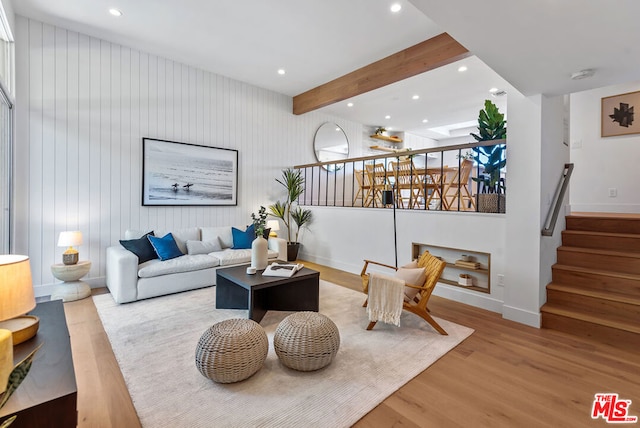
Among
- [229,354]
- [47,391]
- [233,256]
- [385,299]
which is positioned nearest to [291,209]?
[233,256]

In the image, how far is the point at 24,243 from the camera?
3654mm

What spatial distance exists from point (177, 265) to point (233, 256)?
0.77 meters

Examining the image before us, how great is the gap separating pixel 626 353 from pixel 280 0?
4.74 m

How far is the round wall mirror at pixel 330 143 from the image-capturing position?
693 centimetres

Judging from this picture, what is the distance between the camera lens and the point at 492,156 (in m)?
3.54

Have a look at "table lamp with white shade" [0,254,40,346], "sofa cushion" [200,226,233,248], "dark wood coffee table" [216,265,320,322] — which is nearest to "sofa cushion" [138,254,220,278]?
"sofa cushion" [200,226,233,248]

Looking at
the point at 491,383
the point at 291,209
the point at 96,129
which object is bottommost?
the point at 491,383

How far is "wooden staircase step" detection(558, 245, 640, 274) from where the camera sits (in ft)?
9.89

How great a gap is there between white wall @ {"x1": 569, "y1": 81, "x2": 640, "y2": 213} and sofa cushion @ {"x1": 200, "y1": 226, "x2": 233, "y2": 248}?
598cm

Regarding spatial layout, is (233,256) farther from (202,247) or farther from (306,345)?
(306,345)

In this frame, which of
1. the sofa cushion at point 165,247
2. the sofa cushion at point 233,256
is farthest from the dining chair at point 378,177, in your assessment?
the sofa cushion at point 165,247

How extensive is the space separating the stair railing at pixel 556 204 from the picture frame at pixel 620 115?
6.41ft

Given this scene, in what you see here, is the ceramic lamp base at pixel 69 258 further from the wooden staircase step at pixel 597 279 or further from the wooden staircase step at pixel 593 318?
the wooden staircase step at pixel 597 279

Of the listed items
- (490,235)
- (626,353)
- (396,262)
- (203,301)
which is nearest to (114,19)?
(203,301)
